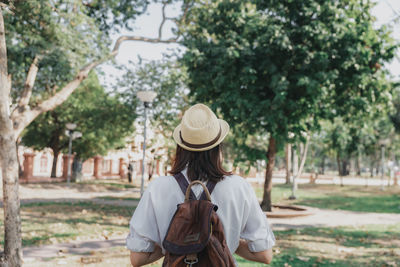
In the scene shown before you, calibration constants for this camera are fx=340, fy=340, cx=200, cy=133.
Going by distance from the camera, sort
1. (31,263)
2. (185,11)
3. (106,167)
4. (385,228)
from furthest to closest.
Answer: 1. (106,167)
2. (185,11)
3. (385,228)
4. (31,263)

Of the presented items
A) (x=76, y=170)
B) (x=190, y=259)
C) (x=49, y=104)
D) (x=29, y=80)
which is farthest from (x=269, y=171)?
(x=76, y=170)

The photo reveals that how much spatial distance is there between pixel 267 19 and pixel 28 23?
761 cm

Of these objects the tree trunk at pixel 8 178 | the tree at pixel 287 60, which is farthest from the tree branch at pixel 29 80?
the tree trunk at pixel 8 178

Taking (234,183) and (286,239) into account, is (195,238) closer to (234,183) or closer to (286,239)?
(234,183)

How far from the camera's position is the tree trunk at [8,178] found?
4.40 m

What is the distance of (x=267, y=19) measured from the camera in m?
10.6

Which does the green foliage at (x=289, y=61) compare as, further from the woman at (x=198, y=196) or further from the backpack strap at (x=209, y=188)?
the backpack strap at (x=209, y=188)

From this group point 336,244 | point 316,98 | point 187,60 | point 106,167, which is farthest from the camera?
point 106,167

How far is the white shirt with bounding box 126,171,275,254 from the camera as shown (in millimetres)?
1886

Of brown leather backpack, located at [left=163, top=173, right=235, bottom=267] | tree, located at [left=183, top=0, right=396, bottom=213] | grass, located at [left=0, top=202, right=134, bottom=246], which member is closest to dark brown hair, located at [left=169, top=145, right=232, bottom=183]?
brown leather backpack, located at [left=163, top=173, right=235, bottom=267]

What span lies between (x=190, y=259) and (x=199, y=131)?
27.4 inches

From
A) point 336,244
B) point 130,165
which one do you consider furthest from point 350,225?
point 130,165

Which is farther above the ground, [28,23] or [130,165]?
[28,23]

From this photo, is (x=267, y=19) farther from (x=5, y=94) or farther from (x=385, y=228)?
(x=5, y=94)
